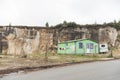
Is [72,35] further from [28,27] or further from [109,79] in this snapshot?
[109,79]

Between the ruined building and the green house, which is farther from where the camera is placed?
the ruined building

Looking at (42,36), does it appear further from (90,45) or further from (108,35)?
(108,35)

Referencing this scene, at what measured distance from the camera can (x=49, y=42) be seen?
57.8m

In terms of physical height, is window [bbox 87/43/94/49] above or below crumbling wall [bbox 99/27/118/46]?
below

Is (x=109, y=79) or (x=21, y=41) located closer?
(x=109, y=79)

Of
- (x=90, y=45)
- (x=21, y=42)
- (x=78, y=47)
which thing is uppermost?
(x=21, y=42)

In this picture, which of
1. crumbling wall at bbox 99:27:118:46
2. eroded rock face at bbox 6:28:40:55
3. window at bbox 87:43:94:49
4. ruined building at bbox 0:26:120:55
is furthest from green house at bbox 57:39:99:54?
crumbling wall at bbox 99:27:118:46

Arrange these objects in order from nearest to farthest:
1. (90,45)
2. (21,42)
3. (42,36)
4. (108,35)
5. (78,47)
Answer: (78,47), (90,45), (21,42), (42,36), (108,35)

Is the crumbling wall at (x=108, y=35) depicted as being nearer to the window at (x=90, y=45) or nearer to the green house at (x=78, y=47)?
the window at (x=90, y=45)

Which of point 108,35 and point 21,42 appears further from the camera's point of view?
point 108,35

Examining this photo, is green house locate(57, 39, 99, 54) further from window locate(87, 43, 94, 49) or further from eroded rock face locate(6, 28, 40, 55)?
eroded rock face locate(6, 28, 40, 55)

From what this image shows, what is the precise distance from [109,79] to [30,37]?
45.3 m

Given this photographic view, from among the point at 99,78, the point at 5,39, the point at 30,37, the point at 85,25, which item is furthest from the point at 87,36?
the point at 99,78

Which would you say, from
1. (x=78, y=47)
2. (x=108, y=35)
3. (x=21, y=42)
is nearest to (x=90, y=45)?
(x=78, y=47)
